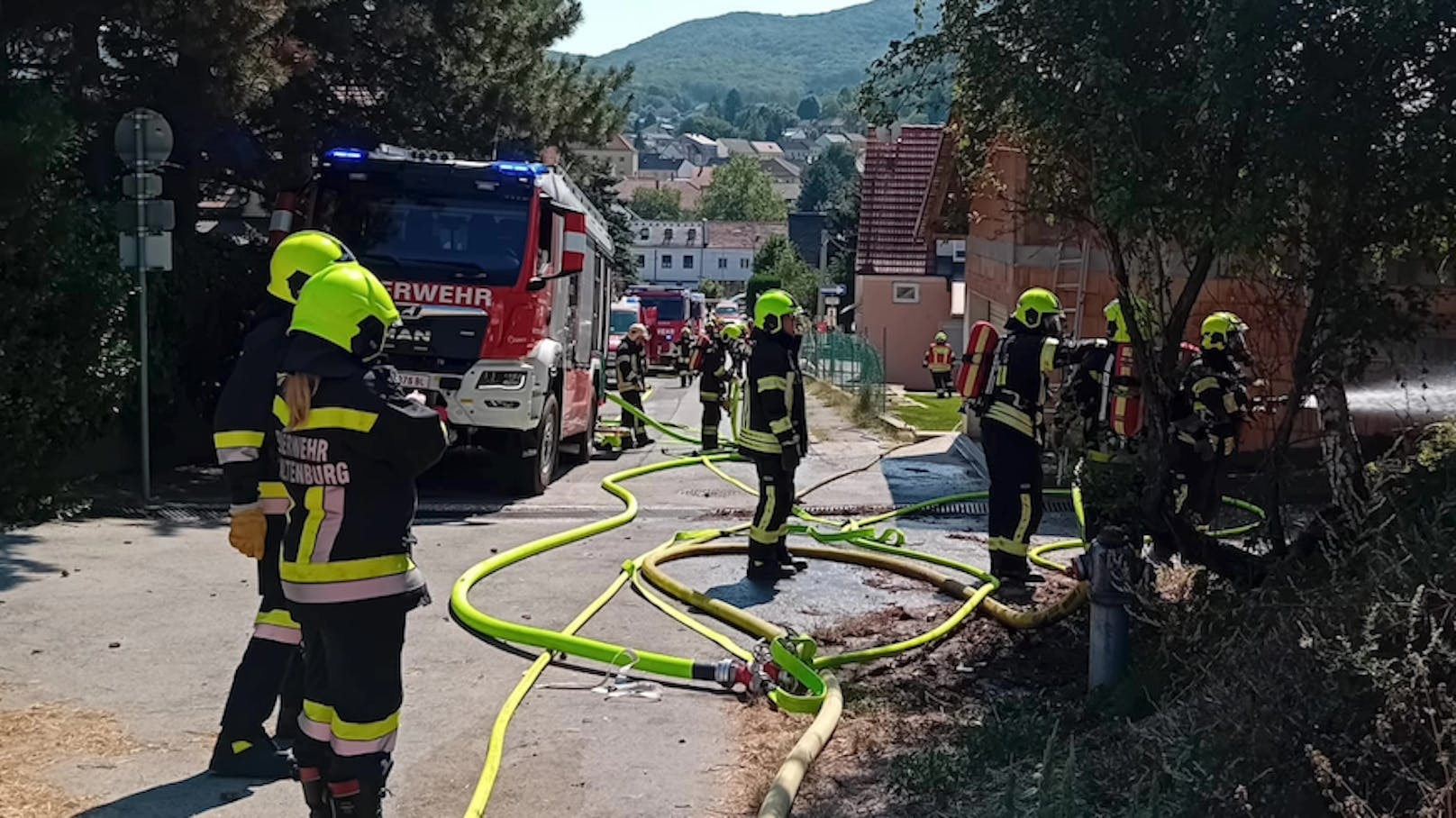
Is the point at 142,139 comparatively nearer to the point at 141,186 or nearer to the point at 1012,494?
Answer: the point at 141,186

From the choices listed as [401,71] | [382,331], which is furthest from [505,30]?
[382,331]

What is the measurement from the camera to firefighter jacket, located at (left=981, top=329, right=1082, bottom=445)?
8.77m

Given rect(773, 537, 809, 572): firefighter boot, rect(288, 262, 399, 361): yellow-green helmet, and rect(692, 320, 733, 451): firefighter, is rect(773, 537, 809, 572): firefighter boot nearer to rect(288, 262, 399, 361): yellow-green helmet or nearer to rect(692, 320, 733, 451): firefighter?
rect(288, 262, 399, 361): yellow-green helmet

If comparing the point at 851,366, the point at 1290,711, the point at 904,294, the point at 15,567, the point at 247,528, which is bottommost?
the point at 851,366

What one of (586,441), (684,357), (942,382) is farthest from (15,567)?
(684,357)

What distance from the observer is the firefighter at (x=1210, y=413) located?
7484mm

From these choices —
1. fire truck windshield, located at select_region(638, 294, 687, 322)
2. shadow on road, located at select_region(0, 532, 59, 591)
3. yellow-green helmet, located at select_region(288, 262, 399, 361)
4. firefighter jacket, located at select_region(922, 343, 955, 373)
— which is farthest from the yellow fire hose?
fire truck windshield, located at select_region(638, 294, 687, 322)

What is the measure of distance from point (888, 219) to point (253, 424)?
34.9 m

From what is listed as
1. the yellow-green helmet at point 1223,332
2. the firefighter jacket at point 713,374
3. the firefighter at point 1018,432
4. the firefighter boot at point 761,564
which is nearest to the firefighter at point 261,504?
Answer: the firefighter boot at point 761,564

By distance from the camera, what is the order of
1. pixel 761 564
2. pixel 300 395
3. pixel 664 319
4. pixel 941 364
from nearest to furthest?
pixel 300 395 → pixel 761 564 → pixel 941 364 → pixel 664 319

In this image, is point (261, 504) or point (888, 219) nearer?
point (261, 504)

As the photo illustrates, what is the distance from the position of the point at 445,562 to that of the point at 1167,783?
5.85 m

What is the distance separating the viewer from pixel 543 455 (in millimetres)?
13227

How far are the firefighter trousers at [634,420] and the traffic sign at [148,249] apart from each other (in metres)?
7.30
